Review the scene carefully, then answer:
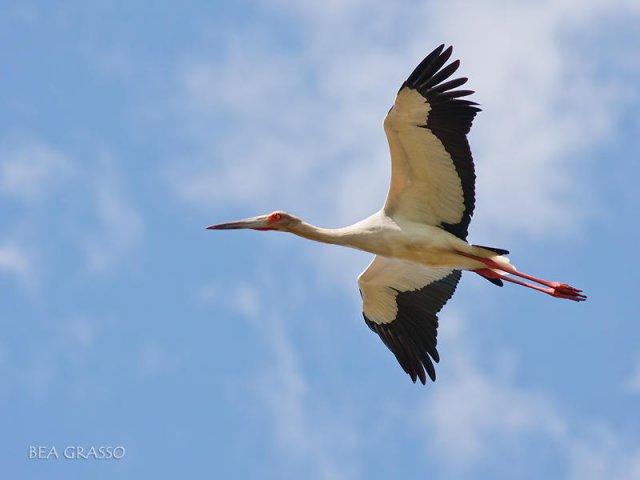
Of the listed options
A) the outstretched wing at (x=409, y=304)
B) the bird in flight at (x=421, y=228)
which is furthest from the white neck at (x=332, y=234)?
the outstretched wing at (x=409, y=304)

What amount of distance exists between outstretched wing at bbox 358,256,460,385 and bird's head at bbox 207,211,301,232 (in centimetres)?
151

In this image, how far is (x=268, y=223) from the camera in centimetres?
1912

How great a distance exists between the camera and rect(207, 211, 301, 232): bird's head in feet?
62.3

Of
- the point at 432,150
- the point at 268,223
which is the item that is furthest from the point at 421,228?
the point at 268,223

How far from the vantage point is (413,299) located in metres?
20.0

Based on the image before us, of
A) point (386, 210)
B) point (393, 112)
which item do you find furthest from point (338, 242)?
point (393, 112)

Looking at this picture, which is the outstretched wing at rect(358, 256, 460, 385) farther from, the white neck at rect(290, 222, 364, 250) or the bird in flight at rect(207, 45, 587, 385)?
the white neck at rect(290, 222, 364, 250)

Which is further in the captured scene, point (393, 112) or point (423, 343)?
point (423, 343)

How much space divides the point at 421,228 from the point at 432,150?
3.78 feet

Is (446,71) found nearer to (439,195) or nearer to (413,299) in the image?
(439,195)

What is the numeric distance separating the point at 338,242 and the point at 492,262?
2.12 metres

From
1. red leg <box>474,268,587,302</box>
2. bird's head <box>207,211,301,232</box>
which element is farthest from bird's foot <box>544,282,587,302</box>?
bird's head <box>207,211,301,232</box>

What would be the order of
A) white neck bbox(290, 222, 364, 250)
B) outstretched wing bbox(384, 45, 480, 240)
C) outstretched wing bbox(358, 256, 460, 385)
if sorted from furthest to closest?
outstretched wing bbox(358, 256, 460, 385) < white neck bbox(290, 222, 364, 250) < outstretched wing bbox(384, 45, 480, 240)

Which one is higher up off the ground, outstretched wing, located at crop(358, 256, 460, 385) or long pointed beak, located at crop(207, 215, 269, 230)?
long pointed beak, located at crop(207, 215, 269, 230)
